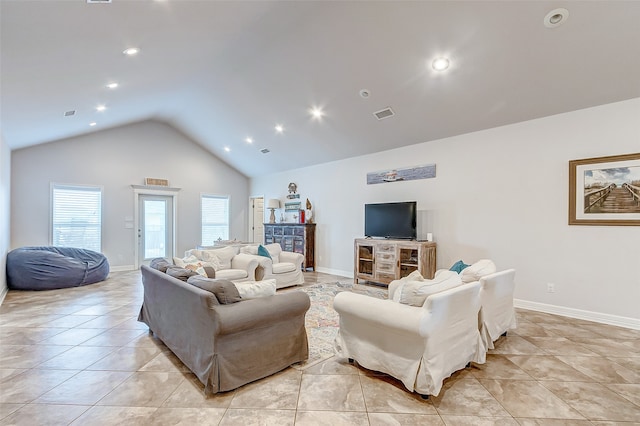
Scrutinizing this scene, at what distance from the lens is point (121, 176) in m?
7.70

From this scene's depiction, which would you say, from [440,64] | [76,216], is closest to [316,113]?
[440,64]

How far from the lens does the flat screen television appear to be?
550 cm

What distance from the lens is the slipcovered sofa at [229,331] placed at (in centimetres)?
229

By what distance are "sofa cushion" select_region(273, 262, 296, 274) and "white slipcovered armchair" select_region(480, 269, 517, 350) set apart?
3.57 m

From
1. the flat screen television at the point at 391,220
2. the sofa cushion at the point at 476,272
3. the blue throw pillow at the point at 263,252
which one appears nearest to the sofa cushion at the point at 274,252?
the blue throw pillow at the point at 263,252

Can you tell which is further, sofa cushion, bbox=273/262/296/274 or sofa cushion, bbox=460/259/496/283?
sofa cushion, bbox=273/262/296/274

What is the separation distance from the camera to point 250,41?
13.6 ft

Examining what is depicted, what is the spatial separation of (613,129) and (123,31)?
5656 millimetres

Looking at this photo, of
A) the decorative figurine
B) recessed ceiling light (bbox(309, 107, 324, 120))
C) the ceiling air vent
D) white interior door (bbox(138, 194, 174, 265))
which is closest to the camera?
the ceiling air vent

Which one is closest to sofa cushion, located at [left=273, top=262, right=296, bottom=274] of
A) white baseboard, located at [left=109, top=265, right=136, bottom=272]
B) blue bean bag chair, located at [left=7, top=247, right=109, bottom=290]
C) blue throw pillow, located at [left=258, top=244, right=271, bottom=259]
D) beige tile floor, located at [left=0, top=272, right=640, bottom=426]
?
blue throw pillow, located at [left=258, top=244, right=271, bottom=259]

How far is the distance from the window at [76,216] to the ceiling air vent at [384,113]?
6723 millimetres

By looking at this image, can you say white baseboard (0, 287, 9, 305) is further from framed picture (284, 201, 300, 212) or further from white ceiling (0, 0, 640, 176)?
framed picture (284, 201, 300, 212)

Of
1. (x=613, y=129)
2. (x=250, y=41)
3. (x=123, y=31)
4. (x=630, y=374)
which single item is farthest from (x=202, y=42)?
(x=630, y=374)

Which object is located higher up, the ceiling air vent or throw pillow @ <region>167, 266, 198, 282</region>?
the ceiling air vent
